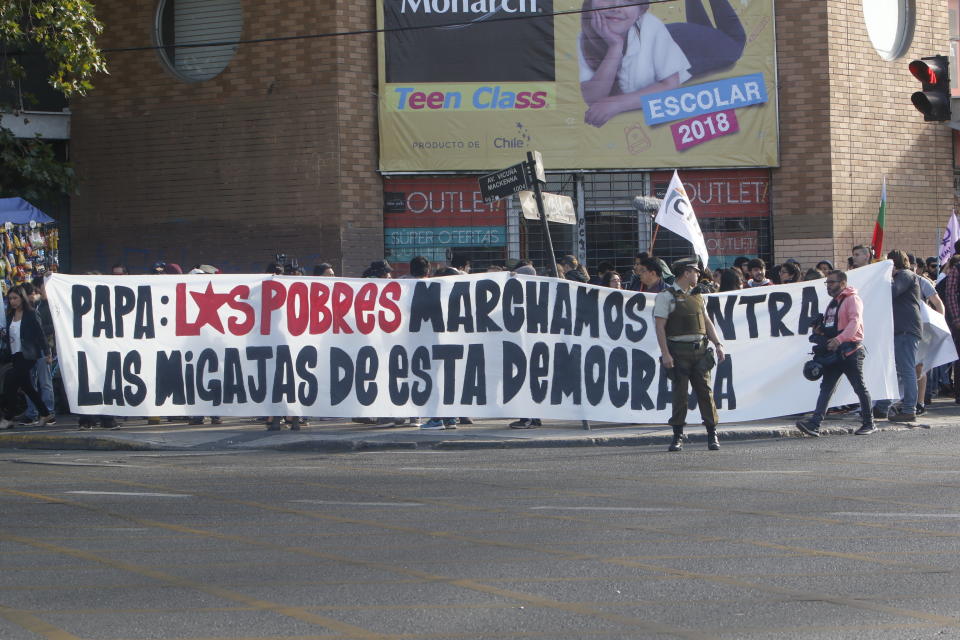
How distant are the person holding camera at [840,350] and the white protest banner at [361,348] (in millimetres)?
818

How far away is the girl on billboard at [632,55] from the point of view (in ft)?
63.4

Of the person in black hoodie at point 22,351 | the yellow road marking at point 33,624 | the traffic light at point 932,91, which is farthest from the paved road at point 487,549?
the traffic light at point 932,91

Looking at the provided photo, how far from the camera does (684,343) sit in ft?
37.8

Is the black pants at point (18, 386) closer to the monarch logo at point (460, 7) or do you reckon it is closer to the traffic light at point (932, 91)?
the monarch logo at point (460, 7)

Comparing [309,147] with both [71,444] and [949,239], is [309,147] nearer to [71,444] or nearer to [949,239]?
[71,444]

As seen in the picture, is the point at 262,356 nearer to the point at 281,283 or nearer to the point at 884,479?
the point at 281,283

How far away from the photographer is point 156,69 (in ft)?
65.5

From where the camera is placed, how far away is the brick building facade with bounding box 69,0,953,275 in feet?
62.5

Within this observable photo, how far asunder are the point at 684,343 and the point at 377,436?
326cm

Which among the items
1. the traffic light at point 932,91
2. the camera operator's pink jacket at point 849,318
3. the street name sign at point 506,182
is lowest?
the camera operator's pink jacket at point 849,318

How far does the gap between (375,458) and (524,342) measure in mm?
2486

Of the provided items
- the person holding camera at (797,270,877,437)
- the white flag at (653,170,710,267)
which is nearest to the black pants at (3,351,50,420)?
the white flag at (653,170,710,267)

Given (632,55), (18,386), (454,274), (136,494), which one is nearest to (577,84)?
(632,55)

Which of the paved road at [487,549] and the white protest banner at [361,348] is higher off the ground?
the white protest banner at [361,348]
